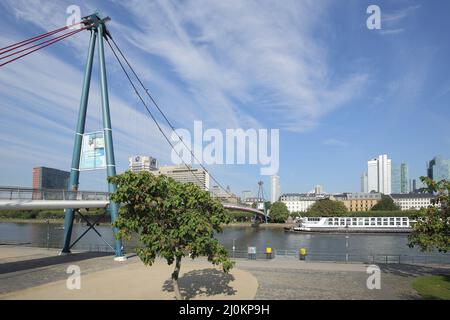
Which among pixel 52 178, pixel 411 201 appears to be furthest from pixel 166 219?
pixel 411 201

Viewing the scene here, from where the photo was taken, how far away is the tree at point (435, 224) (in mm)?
19359

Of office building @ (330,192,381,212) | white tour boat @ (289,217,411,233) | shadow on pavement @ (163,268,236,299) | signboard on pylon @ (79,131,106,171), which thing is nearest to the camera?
shadow on pavement @ (163,268,236,299)

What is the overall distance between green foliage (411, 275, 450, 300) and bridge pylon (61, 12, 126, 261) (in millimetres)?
19098

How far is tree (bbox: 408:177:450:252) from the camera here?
19359 mm

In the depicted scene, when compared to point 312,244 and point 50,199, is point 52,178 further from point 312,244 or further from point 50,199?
point 312,244

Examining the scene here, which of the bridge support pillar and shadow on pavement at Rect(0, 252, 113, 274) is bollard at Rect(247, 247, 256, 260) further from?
the bridge support pillar

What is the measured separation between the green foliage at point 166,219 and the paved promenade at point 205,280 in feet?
11.6

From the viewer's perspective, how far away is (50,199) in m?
25.0

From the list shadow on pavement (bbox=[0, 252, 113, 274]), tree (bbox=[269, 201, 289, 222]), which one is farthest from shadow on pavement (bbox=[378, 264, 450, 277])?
tree (bbox=[269, 201, 289, 222])

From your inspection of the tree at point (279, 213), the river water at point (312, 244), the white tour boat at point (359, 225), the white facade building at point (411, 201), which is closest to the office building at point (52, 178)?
the river water at point (312, 244)

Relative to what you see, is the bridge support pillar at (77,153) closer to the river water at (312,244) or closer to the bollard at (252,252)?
the river water at (312,244)

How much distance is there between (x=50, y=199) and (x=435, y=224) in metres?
22.5
